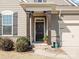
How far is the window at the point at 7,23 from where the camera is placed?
25.5 metres

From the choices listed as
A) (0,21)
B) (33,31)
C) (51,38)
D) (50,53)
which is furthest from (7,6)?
(50,53)

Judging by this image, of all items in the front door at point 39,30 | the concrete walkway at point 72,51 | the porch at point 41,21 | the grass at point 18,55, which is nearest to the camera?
the grass at point 18,55

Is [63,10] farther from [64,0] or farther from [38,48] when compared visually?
[38,48]

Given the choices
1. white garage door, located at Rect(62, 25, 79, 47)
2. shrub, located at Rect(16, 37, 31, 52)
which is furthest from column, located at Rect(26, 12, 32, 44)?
white garage door, located at Rect(62, 25, 79, 47)

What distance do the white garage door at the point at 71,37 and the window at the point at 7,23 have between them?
215 inches

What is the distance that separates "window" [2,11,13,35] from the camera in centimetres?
2552

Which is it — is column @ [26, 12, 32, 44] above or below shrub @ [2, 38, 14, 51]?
above

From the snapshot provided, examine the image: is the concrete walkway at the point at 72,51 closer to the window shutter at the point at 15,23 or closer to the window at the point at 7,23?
the window shutter at the point at 15,23

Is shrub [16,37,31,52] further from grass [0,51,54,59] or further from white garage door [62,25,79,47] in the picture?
white garage door [62,25,79,47]

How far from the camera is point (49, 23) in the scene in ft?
83.0

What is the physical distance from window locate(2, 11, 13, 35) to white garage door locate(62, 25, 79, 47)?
5.47 meters

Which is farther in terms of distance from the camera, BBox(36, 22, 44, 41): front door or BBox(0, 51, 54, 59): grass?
BBox(36, 22, 44, 41): front door

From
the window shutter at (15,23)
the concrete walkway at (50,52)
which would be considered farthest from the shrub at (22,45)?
the window shutter at (15,23)

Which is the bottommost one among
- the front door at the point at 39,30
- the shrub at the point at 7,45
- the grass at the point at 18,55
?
the grass at the point at 18,55
